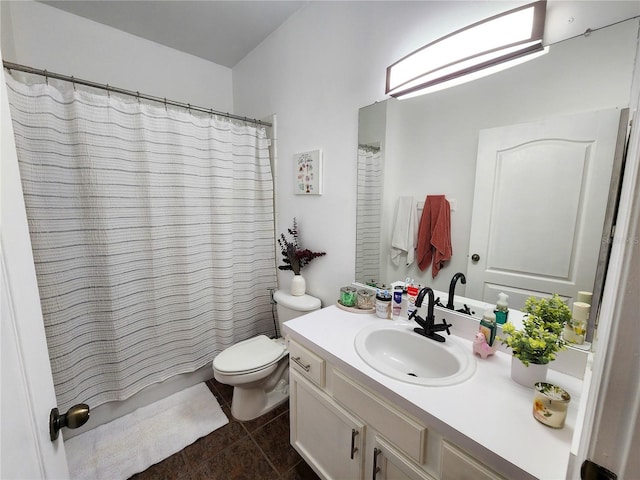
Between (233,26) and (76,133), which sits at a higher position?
(233,26)

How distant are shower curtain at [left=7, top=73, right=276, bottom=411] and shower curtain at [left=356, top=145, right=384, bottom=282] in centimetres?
91

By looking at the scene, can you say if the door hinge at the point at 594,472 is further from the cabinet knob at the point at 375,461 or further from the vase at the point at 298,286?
the vase at the point at 298,286

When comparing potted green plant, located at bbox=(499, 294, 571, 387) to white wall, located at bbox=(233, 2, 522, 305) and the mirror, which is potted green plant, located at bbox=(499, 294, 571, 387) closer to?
the mirror

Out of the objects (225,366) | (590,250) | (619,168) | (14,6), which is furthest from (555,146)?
(14,6)

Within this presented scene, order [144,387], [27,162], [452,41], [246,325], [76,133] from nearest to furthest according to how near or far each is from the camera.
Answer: [452,41], [27,162], [76,133], [144,387], [246,325]

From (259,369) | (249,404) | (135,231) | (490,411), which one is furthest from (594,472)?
(135,231)

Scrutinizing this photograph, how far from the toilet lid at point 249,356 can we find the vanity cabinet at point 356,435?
39 cm

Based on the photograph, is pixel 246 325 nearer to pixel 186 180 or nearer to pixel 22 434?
pixel 186 180

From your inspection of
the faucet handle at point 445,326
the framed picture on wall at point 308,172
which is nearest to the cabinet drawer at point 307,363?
the faucet handle at point 445,326

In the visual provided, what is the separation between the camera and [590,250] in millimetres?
905

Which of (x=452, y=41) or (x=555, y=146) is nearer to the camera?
(x=555, y=146)

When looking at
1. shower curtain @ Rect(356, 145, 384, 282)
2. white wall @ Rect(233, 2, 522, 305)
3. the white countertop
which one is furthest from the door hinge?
white wall @ Rect(233, 2, 522, 305)

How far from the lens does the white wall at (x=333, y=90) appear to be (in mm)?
1199

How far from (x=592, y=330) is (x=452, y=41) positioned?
118 cm
